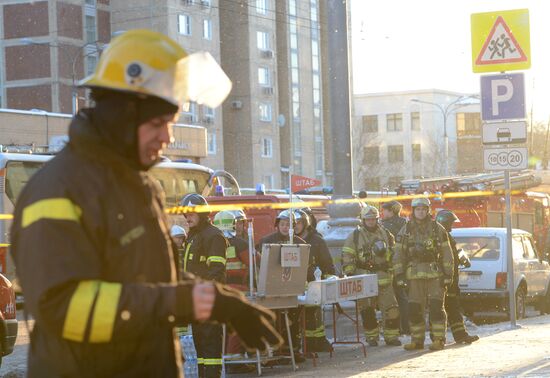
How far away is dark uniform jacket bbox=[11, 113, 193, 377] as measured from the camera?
10.5ft

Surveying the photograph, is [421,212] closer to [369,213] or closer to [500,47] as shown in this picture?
[369,213]

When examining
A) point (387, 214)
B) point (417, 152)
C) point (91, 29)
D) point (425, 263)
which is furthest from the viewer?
point (417, 152)

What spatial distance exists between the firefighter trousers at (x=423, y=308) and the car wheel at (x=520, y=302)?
5432mm

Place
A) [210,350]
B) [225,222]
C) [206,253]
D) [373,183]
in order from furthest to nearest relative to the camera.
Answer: [373,183] < [225,222] < [206,253] < [210,350]

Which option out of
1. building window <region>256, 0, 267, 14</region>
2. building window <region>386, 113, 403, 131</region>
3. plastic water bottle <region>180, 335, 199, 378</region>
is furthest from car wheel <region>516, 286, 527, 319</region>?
building window <region>386, 113, 403, 131</region>

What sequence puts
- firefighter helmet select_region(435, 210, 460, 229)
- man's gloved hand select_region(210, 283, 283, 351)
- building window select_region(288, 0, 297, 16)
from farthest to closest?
building window select_region(288, 0, 297, 16) → firefighter helmet select_region(435, 210, 460, 229) → man's gloved hand select_region(210, 283, 283, 351)

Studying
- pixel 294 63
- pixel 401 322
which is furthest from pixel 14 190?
pixel 294 63

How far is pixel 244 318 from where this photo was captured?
3.50 m

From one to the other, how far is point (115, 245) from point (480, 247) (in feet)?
58.2

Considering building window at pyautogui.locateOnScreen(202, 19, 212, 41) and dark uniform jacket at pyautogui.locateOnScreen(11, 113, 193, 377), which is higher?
building window at pyautogui.locateOnScreen(202, 19, 212, 41)

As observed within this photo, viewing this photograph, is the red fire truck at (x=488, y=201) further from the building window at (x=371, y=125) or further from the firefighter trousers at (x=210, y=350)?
the building window at (x=371, y=125)

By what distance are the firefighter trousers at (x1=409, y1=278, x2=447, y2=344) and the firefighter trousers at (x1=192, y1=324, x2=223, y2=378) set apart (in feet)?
13.2

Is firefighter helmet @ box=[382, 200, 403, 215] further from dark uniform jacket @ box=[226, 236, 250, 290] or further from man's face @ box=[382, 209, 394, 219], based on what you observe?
dark uniform jacket @ box=[226, 236, 250, 290]

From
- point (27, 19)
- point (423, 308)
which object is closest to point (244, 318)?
point (423, 308)
